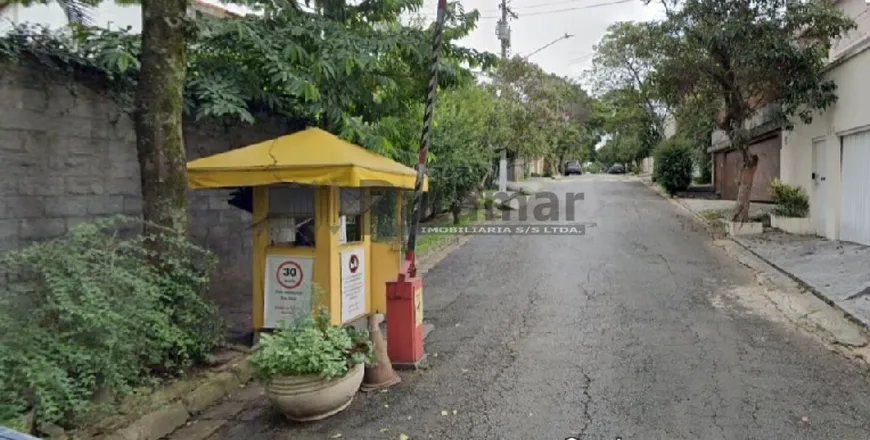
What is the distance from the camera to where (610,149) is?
57.7 meters

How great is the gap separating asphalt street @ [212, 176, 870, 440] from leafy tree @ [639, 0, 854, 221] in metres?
5.35

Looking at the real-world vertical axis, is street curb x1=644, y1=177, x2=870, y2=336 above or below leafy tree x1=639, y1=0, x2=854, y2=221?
below

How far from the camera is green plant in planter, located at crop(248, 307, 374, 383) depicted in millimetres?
4254

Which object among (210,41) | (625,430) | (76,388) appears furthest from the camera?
(210,41)

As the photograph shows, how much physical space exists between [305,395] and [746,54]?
12.1 m

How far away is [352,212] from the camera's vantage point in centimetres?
632

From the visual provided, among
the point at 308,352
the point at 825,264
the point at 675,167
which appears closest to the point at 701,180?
the point at 675,167

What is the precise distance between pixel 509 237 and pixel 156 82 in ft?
35.5

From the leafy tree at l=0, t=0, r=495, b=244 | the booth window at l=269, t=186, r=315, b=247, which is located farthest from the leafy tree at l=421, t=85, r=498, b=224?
the booth window at l=269, t=186, r=315, b=247

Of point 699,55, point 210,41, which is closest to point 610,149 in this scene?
point 699,55

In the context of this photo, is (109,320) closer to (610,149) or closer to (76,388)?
(76,388)

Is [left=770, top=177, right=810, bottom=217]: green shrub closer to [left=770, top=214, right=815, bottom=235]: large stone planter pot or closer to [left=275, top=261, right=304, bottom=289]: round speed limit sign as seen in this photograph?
[left=770, top=214, right=815, bottom=235]: large stone planter pot

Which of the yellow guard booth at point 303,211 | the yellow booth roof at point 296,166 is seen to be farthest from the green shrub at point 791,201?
the yellow booth roof at point 296,166

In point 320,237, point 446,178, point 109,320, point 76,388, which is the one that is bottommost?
A: point 76,388
